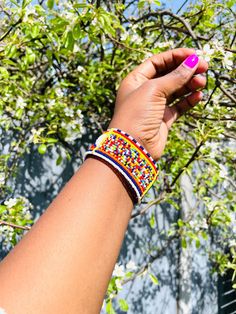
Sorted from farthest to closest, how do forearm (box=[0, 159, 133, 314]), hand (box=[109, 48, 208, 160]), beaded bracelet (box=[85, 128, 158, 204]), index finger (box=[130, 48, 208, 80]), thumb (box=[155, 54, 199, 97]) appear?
index finger (box=[130, 48, 208, 80]) → thumb (box=[155, 54, 199, 97]) → hand (box=[109, 48, 208, 160]) → beaded bracelet (box=[85, 128, 158, 204]) → forearm (box=[0, 159, 133, 314])

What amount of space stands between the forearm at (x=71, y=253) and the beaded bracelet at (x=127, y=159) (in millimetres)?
41

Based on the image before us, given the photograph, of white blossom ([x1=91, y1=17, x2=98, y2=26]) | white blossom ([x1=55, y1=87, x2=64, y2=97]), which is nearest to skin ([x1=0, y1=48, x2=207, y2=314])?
white blossom ([x1=91, y1=17, x2=98, y2=26])

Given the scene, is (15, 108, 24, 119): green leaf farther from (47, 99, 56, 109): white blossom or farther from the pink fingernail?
the pink fingernail

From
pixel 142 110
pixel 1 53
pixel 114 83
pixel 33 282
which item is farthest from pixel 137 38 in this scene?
pixel 33 282

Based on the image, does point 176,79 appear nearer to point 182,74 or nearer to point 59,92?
point 182,74

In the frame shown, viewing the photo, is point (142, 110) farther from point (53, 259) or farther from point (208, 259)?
point (208, 259)

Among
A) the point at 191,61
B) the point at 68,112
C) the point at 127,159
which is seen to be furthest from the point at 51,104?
the point at 127,159

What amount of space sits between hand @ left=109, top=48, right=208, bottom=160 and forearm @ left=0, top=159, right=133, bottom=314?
23 cm

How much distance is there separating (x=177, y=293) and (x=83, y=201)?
3.13m

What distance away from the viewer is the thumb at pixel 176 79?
48.9 inches

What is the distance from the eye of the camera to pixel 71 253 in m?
0.79

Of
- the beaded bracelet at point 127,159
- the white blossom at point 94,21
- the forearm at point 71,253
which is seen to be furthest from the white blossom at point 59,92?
the forearm at point 71,253

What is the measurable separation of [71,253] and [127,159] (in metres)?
0.29

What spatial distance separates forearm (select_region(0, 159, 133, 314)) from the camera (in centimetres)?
74
